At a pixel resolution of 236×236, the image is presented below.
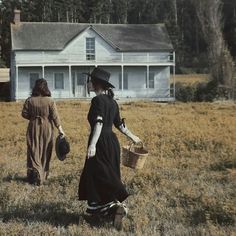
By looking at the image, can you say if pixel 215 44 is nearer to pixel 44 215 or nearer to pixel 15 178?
pixel 15 178

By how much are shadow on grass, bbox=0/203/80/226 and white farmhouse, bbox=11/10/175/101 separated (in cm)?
3459

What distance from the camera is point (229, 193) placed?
8.09 meters

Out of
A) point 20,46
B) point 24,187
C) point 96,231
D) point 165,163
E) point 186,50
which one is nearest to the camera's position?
point 96,231

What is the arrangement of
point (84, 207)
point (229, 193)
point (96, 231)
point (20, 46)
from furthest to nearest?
point (20, 46) → point (229, 193) → point (84, 207) → point (96, 231)

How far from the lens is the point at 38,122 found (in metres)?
9.12

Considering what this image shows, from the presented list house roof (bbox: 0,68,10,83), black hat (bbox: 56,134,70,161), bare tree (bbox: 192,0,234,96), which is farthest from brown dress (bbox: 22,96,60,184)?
house roof (bbox: 0,68,10,83)

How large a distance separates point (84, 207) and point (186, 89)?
3705 cm

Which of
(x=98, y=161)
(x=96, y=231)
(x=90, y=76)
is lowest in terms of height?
(x=96, y=231)

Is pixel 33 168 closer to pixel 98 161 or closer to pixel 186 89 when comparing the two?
pixel 98 161

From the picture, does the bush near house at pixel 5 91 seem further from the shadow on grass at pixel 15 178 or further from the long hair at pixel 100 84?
the long hair at pixel 100 84

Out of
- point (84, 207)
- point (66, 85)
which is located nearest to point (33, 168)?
point (84, 207)

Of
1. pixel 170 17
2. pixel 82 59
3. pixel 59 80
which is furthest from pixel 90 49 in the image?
pixel 170 17

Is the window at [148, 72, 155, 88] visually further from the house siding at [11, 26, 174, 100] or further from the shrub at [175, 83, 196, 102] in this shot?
the shrub at [175, 83, 196, 102]

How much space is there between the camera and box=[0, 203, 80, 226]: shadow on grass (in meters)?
6.62
